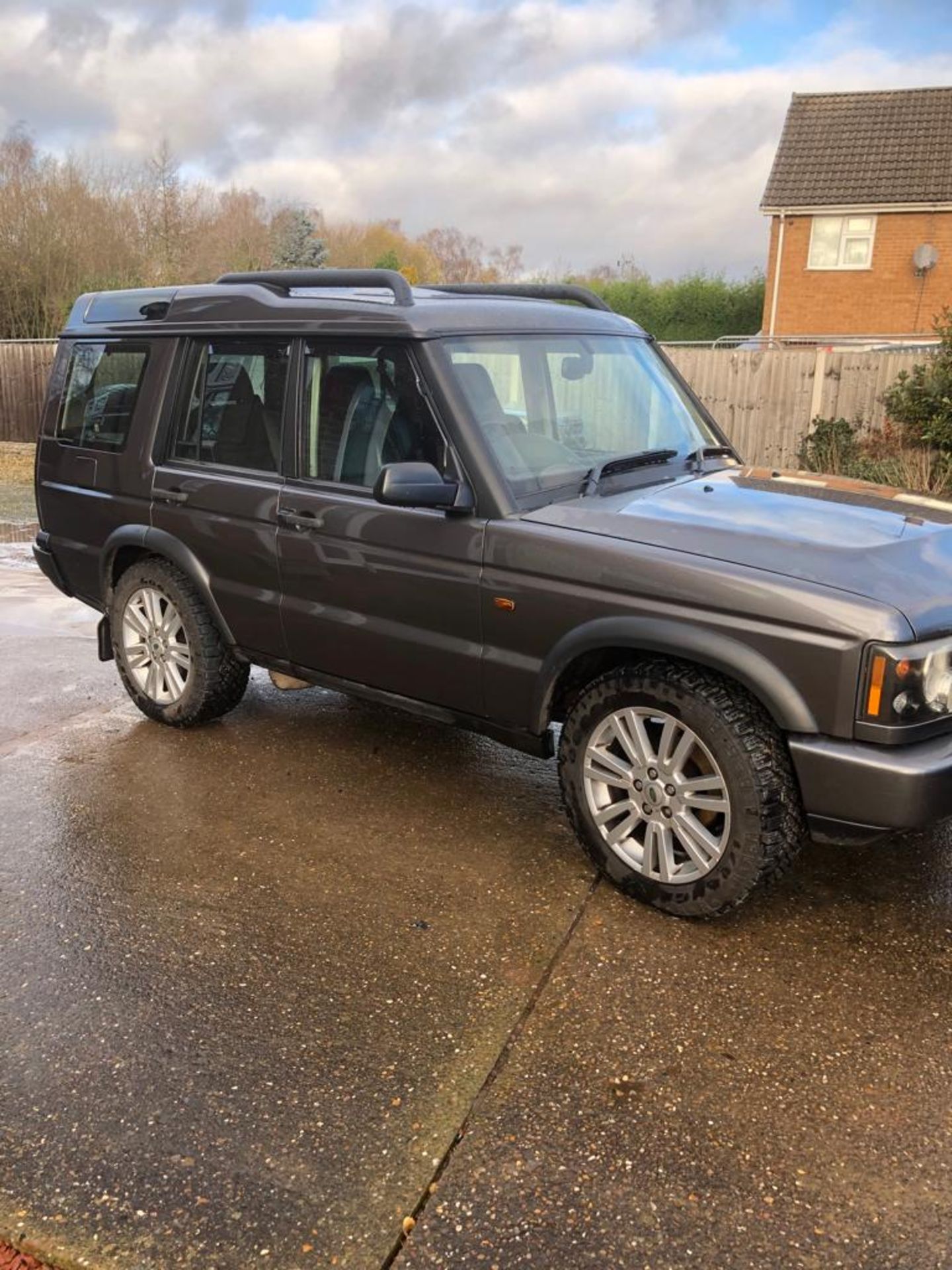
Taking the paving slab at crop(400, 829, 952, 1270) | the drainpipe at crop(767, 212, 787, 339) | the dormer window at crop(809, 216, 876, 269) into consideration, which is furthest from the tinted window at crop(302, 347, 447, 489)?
the dormer window at crop(809, 216, 876, 269)

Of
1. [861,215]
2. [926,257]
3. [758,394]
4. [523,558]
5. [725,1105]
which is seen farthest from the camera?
[861,215]

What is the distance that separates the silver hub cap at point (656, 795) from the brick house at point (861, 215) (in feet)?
81.1

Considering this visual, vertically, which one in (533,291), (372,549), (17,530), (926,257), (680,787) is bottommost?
(17,530)

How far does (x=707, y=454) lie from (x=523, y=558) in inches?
49.3

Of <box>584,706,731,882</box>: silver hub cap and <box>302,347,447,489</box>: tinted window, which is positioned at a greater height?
<box>302,347,447,489</box>: tinted window

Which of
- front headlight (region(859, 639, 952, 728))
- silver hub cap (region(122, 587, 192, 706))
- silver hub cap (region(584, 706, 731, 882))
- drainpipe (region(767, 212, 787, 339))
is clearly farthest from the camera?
drainpipe (region(767, 212, 787, 339))

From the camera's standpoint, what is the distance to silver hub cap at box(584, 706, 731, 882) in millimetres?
3266

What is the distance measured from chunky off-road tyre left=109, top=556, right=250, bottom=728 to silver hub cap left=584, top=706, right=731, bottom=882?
2.17 meters

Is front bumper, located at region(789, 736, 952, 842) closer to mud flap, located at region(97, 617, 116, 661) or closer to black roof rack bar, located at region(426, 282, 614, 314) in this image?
black roof rack bar, located at region(426, 282, 614, 314)

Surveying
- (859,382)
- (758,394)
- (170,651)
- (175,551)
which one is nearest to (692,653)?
(175,551)

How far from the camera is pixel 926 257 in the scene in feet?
81.7

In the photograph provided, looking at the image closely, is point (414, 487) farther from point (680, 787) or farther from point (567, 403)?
point (680, 787)

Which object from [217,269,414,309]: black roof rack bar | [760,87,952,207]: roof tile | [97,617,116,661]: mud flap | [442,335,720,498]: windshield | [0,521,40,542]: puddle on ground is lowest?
[0,521,40,542]: puddle on ground

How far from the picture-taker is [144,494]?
493 centimetres
